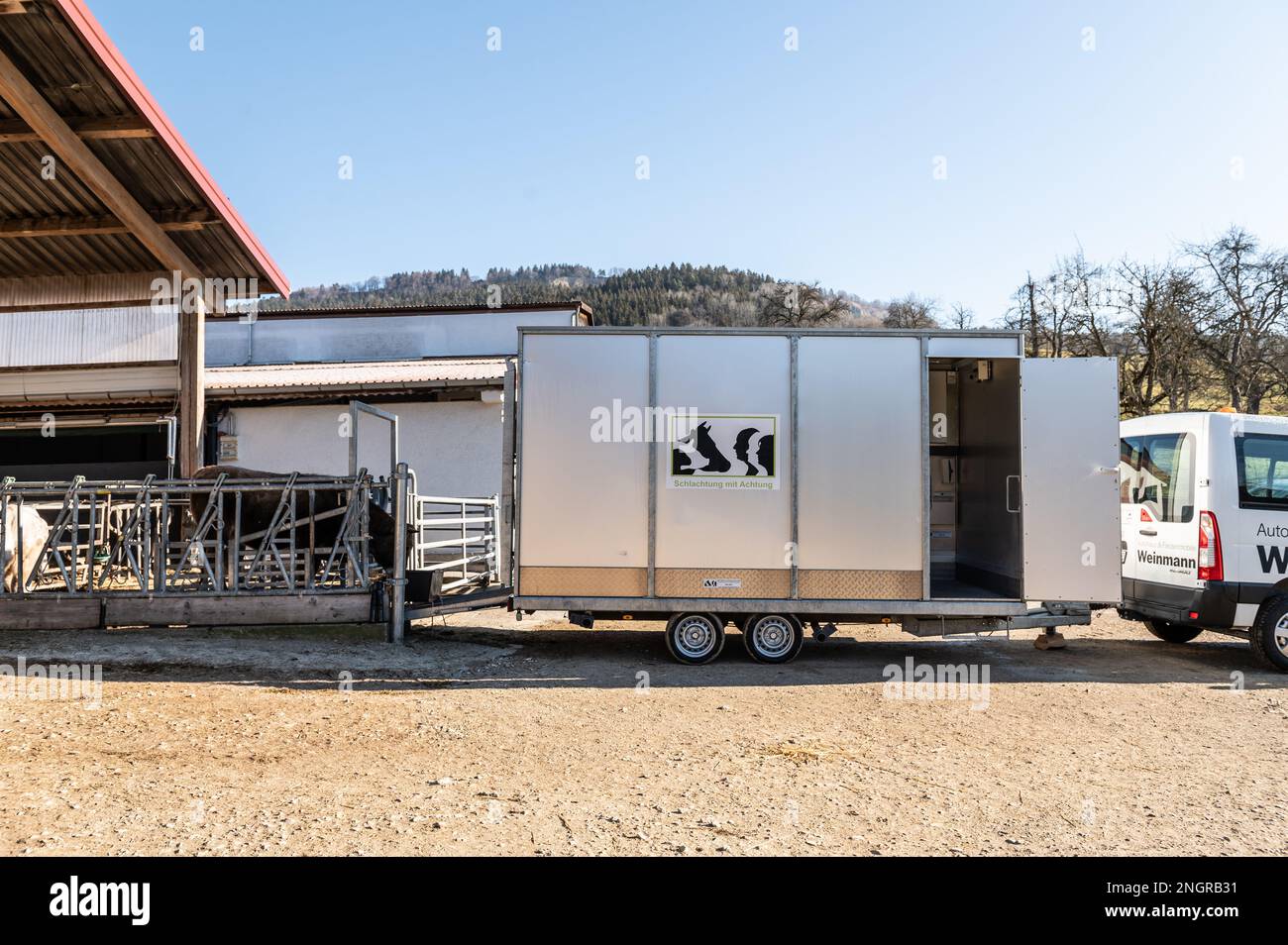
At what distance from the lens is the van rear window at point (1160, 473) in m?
8.28

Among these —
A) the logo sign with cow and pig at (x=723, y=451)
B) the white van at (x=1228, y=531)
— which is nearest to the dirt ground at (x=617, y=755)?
the white van at (x=1228, y=531)

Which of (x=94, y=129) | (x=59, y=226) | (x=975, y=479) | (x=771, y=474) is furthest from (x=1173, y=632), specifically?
(x=59, y=226)

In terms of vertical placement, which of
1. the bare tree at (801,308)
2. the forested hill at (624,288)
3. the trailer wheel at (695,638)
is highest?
the forested hill at (624,288)

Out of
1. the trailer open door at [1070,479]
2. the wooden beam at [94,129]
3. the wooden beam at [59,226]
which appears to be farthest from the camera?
the wooden beam at [59,226]

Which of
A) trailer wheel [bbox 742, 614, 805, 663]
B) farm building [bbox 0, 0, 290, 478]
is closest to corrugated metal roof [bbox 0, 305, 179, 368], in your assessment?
farm building [bbox 0, 0, 290, 478]

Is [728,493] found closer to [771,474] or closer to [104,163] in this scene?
[771,474]

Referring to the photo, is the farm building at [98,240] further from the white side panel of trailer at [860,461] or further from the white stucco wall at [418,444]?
the white side panel of trailer at [860,461]

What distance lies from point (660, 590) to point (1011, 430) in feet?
12.6

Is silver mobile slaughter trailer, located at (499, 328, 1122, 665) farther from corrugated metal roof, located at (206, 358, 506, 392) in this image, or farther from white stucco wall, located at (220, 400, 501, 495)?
white stucco wall, located at (220, 400, 501, 495)

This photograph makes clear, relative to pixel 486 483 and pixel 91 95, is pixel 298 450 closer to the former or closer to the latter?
pixel 486 483

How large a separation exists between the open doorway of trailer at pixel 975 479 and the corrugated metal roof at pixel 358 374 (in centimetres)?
826

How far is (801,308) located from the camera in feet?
147

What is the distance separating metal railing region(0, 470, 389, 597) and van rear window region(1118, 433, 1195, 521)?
25.8ft
